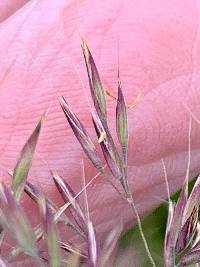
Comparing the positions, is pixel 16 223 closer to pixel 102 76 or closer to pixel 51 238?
pixel 51 238

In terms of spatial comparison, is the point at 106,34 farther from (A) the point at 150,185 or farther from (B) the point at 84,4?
(A) the point at 150,185

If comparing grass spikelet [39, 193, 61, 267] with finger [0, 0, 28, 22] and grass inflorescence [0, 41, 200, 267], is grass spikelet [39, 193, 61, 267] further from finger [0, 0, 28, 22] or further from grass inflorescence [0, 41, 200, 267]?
finger [0, 0, 28, 22]

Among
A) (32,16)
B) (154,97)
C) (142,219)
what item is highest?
(32,16)

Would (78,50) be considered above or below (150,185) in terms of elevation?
above

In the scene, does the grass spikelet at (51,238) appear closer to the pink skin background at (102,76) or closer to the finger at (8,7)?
the pink skin background at (102,76)

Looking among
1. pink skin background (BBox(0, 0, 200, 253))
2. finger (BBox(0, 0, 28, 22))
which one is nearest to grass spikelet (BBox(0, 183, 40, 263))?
pink skin background (BBox(0, 0, 200, 253))

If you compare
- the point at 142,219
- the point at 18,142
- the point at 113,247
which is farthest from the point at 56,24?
the point at 113,247

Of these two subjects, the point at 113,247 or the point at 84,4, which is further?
the point at 84,4

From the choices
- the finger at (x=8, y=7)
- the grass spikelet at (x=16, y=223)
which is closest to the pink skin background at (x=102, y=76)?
the finger at (x=8, y=7)
